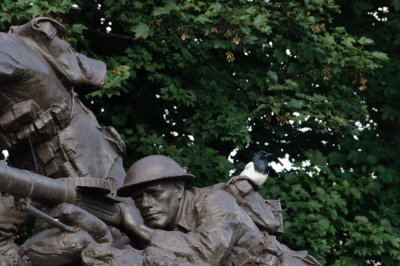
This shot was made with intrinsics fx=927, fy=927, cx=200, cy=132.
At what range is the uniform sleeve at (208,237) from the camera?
5883 millimetres

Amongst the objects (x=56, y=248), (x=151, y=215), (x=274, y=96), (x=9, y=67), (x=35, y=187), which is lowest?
(x=274, y=96)

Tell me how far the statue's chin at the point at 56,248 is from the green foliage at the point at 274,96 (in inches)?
177

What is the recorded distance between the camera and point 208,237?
595cm

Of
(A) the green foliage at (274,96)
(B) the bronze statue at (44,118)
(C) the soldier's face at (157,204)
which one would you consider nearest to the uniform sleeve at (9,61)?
(B) the bronze statue at (44,118)

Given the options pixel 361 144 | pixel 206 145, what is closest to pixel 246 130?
pixel 206 145

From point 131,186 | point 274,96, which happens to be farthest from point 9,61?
point 274,96

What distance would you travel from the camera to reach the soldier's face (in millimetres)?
6188

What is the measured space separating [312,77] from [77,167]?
215 inches

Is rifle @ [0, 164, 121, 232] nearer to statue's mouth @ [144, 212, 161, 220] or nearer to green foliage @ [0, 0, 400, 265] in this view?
statue's mouth @ [144, 212, 161, 220]

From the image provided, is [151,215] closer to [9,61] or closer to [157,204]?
[157,204]

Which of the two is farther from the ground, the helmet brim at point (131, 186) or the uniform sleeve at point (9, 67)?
the uniform sleeve at point (9, 67)

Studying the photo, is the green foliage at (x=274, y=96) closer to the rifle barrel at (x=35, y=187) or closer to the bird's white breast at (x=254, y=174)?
the bird's white breast at (x=254, y=174)

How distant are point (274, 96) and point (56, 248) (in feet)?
19.5

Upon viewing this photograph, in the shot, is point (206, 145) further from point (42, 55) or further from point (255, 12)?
point (42, 55)
